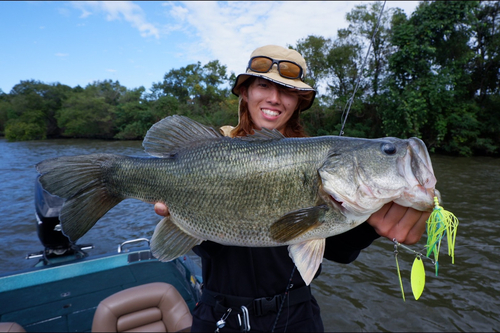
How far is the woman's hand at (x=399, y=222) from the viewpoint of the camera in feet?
5.47

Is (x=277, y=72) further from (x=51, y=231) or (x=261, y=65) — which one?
(x=51, y=231)

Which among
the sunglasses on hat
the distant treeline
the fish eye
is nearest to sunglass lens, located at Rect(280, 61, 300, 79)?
the sunglasses on hat

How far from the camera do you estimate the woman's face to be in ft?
7.72

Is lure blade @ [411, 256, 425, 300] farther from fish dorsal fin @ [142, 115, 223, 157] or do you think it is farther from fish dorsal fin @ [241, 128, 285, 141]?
fish dorsal fin @ [142, 115, 223, 157]

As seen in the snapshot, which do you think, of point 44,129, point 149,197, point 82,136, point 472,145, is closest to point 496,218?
point 149,197

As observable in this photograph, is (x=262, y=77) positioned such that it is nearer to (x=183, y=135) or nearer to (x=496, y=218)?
(x=183, y=135)

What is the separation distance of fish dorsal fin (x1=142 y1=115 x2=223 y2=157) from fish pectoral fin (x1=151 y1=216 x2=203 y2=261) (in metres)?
0.45

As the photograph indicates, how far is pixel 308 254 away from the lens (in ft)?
5.55

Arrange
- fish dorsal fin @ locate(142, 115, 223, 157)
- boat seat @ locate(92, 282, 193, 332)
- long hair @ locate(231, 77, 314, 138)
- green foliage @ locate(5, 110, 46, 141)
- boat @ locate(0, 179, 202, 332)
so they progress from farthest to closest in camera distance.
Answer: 1. green foliage @ locate(5, 110, 46, 141)
2. boat @ locate(0, 179, 202, 332)
3. boat seat @ locate(92, 282, 193, 332)
4. long hair @ locate(231, 77, 314, 138)
5. fish dorsal fin @ locate(142, 115, 223, 157)

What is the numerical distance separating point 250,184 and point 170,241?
0.65 metres

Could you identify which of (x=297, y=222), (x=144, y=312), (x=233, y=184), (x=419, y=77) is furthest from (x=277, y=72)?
(x=419, y=77)

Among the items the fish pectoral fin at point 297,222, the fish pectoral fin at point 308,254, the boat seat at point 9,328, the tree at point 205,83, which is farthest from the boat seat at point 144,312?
the tree at point 205,83

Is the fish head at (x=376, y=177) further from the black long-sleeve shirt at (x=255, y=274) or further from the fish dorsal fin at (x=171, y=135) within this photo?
the fish dorsal fin at (x=171, y=135)

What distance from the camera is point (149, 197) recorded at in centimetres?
186
